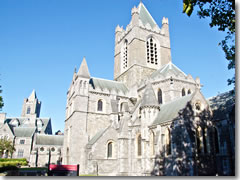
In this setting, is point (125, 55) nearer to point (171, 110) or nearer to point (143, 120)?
point (143, 120)

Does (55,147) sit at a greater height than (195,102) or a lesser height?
lesser

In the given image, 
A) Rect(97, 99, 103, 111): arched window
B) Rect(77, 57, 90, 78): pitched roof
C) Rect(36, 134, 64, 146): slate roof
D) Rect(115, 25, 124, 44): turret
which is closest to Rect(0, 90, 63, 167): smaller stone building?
Rect(36, 134, 64, 146): slate roof

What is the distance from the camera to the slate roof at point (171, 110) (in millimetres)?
20469

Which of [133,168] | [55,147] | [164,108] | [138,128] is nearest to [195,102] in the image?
[164,108]

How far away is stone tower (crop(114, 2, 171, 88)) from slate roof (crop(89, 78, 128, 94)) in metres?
1.37

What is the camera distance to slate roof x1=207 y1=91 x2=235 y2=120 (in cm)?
1862

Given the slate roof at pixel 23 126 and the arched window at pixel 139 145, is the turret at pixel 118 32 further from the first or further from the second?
the slate roof at pixel 23 126

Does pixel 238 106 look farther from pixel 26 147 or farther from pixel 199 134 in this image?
pixel 26 147

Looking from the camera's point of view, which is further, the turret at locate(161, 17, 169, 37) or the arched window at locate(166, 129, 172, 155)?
the turret at locate(161, 17, 169, 37)

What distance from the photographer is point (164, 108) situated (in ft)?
78.8

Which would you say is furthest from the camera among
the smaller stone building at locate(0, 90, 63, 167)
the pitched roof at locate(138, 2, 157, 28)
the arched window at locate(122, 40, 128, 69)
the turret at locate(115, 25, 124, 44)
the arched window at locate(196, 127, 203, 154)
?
the smaller stone building at locate(0, 90, 63, 167)

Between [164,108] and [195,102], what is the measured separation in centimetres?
482

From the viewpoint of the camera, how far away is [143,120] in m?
23.5

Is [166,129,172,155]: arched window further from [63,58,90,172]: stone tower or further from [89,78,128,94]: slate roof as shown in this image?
[89,78,128,94]: slate roof
